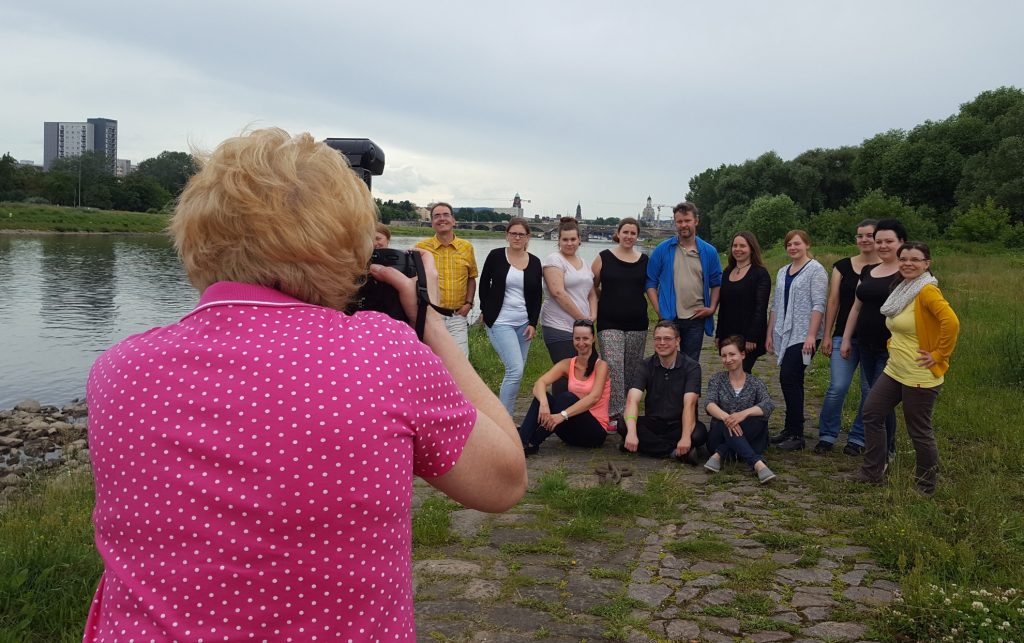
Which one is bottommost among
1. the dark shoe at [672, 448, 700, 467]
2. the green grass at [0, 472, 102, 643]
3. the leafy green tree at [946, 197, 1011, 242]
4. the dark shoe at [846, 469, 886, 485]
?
the green grass at [0, 472, 102, 643]

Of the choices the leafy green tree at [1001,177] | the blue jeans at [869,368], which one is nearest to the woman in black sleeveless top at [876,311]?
the blue jeans at [869,368]

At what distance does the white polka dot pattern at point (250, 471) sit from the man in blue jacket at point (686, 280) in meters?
5.96

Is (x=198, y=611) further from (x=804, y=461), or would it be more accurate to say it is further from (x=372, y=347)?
(x=804, y=461)

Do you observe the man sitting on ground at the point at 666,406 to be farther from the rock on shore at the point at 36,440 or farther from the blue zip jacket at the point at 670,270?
the rock on shore at the point at 36,440

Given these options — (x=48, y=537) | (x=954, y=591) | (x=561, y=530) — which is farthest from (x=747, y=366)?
(x=48, y=537)

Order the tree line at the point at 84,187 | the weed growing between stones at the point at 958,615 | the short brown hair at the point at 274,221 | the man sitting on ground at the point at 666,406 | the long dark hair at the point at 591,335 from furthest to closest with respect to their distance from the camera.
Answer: the tree line at the point at 84,187 → the long dark hair at the point at 591,335 → the man sitting on ground at the point at 666,406 → the weed growing between stones at the point at 958,615 → the short brown hair at the point at 274,221

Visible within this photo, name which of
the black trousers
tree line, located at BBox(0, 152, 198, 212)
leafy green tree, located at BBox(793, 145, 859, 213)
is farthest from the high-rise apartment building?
the black trousers

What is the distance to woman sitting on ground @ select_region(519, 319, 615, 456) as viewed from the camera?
21.0 feet

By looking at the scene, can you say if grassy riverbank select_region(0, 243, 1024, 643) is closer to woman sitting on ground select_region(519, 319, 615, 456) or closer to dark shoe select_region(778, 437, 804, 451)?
dark shoe select_region(778, 437, 804, 451)

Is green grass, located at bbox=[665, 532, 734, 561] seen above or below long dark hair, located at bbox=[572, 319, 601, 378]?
below

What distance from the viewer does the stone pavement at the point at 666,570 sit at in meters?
3.44

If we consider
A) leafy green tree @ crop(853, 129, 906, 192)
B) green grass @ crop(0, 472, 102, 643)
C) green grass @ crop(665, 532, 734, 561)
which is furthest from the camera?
leafy green tree @ crop(853, 129, 906, 192)

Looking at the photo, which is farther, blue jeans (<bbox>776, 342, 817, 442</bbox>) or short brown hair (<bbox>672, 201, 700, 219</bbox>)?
short brown hair (<bbox>672, 201, 700, 219</bbox>)

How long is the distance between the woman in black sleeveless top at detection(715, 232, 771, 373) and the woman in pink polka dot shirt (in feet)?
19.4
